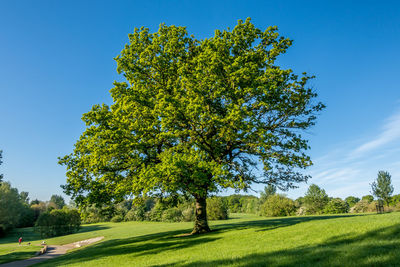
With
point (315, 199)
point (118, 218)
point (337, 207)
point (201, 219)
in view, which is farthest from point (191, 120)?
point (118, 218)

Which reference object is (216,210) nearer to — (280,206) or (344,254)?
(280,206)

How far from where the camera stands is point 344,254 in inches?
280

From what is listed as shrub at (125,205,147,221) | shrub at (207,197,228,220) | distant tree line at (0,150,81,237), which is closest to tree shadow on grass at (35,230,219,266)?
shrub at (207,197,228,220)

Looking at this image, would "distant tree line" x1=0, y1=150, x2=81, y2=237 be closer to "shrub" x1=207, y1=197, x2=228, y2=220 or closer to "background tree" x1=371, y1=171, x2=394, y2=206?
"shrub" x1=207, y1=197, x2=228, y2=220

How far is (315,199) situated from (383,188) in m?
15.2

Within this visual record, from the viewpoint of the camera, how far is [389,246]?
728cm

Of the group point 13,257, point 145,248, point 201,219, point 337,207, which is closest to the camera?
point 145,248

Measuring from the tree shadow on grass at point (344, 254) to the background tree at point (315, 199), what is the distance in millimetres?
51103

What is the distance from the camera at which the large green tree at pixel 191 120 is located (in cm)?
1631

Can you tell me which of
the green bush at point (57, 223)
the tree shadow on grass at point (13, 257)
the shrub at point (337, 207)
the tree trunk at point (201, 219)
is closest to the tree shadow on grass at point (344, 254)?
the tree trunk at point (201, 219)

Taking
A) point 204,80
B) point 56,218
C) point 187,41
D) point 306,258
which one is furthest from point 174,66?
point 56,218

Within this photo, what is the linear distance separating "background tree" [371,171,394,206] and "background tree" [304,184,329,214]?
34.0ft

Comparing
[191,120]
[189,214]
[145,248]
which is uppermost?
[191,120]

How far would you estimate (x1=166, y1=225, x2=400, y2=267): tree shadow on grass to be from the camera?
20.8 feet
